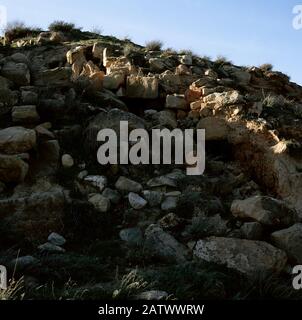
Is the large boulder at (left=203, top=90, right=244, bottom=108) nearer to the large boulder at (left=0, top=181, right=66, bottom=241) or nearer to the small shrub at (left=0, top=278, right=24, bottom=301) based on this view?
the large boulder at (left=0, top=181, right=66, bottom=241)

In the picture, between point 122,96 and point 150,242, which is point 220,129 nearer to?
point 122,96

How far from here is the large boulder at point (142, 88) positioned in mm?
11320

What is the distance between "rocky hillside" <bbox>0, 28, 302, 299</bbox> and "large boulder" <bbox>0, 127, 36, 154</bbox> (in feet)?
0.07

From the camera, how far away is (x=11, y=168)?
8062 mm

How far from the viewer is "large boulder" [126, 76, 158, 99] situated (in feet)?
37.1

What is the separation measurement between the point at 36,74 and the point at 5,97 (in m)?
2.07

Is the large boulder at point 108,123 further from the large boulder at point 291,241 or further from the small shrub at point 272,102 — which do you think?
the large boulder at point 291,241

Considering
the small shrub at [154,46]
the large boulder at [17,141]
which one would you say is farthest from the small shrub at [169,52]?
the large boulder at [17,141]

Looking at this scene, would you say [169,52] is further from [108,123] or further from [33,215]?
[33,215]

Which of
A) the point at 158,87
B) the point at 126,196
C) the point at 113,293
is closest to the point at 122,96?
the point at 158,87

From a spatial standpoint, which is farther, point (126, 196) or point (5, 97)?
point (5, 97)

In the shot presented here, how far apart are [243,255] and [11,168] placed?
398 cm

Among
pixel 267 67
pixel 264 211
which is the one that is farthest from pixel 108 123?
pixel 267 67
